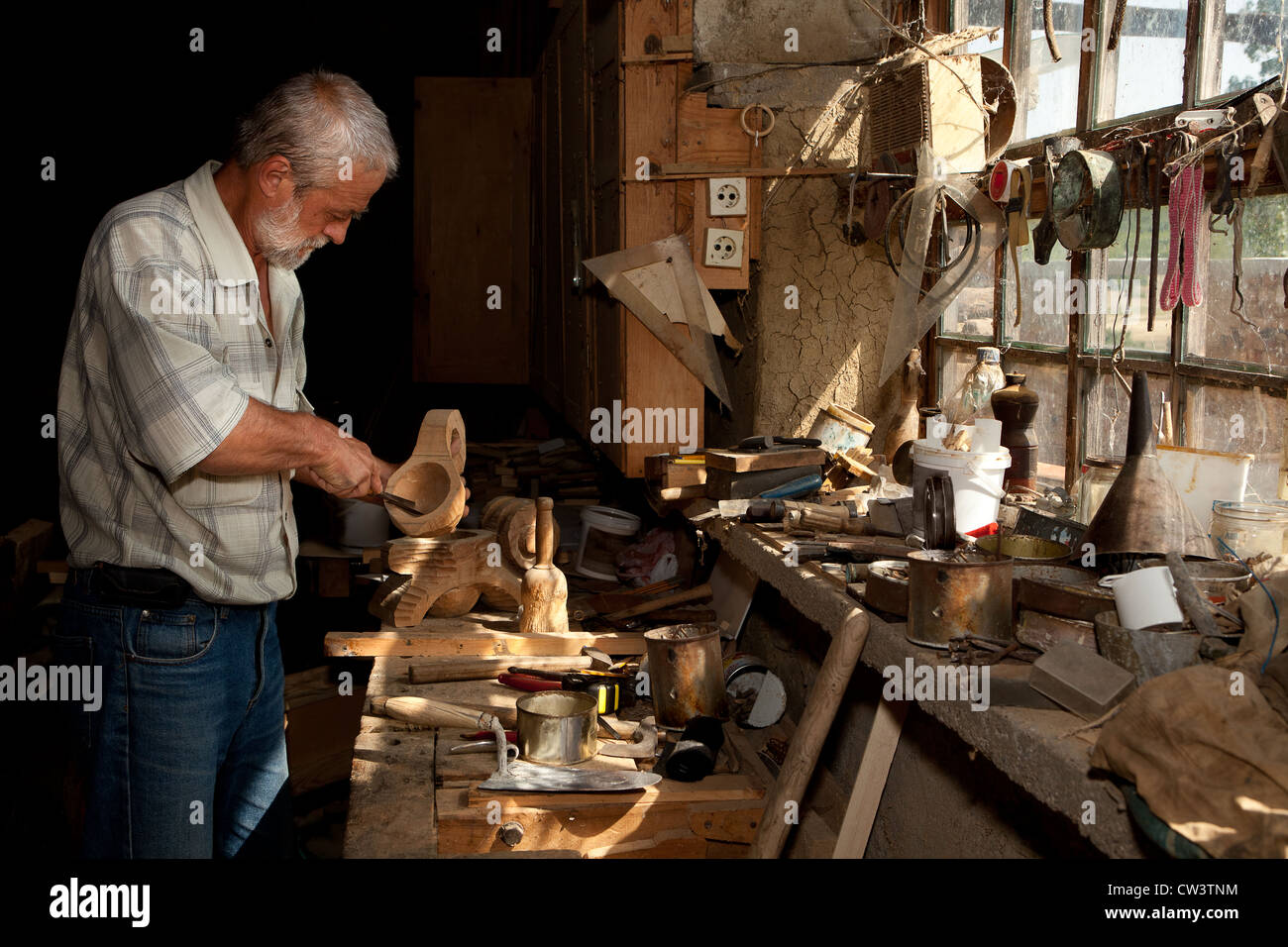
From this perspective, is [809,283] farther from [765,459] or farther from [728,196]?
[765,459]

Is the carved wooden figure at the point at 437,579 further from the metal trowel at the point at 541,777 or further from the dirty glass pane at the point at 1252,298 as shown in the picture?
the dirty glass pane at the point at 1252,298

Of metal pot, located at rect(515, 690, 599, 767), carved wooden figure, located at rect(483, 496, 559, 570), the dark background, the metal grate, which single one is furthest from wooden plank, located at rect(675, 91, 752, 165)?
the dark background

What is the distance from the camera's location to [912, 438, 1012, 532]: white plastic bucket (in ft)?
10.0

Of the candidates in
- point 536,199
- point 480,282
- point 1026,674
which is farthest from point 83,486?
point 480,282

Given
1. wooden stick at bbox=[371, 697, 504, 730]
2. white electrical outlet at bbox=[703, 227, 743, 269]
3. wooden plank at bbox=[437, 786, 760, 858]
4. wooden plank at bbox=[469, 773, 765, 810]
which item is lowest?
wooden plank at bbox=[437, 786, 760, 858]

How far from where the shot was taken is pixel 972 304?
14.0 ft

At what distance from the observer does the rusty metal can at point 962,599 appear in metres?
2.32

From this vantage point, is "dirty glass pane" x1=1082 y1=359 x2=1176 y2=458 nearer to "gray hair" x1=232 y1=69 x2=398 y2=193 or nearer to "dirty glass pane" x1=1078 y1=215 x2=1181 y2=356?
"dirty glass pane" x1=1078 y1=215 x2=1181 y2=356

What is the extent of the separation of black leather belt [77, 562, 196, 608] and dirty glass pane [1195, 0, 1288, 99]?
289 centimetres

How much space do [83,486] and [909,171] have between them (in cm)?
294

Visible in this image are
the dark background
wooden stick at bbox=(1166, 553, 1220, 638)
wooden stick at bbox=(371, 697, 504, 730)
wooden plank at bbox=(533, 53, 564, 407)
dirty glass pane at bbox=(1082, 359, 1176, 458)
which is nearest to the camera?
wooden stick at bbox=(1166, 553, 1220, 638)

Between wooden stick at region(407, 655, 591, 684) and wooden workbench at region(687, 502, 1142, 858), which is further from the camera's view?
wooden stick at region(407, 655, 591, 684)

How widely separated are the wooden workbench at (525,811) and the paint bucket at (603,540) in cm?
215

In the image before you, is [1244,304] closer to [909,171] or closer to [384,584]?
[909,171]
